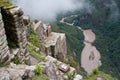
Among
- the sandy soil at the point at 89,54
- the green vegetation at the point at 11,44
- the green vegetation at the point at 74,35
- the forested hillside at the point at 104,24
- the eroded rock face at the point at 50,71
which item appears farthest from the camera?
the forested hillside at the point at 104,24

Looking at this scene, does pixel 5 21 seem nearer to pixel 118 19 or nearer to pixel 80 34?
pixel 80 34

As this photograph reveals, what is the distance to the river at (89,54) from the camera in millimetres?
123312

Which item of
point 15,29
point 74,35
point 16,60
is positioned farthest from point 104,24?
point 16,60

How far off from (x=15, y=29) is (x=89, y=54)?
12445cm

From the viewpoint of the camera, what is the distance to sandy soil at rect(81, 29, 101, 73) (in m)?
123

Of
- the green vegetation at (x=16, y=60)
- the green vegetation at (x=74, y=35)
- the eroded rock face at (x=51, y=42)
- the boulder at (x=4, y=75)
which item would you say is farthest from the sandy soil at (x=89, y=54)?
the boulder at (x=4, y=75)

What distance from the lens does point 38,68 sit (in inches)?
661

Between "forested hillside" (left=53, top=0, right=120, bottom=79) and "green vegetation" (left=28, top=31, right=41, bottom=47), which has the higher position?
"green vegetation" (left=28, top=31, right=41, bottom=47)

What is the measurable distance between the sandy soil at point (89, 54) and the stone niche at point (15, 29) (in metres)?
90.4

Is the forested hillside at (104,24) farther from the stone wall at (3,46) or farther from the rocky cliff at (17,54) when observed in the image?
the stone wall at (3,46)

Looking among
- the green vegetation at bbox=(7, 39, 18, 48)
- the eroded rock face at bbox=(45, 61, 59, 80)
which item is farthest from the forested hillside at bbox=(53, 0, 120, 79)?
the eroded rock face at bbox=(45, 61, 59, 80)

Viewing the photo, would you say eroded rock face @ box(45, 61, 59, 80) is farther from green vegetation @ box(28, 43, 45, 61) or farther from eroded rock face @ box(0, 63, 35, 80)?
green vegetation @ box(28, 43, 45, 61)

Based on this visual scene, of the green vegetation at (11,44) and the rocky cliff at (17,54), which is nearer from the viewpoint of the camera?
the rocky cliff at (17,54)

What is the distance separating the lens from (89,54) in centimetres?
14212
